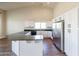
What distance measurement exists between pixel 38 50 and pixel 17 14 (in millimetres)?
5242

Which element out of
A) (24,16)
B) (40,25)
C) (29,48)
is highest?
(24,16)

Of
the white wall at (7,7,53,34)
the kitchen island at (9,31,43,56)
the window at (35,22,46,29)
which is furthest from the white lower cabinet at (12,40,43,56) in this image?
the white wall at (7,7,53,34)

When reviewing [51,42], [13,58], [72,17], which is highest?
[72,17]

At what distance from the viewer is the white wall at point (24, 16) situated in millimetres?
6914

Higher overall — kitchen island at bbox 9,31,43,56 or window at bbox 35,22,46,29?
window at bbox 35,22,46,29

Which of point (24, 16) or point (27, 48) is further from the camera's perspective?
point (24, 16)

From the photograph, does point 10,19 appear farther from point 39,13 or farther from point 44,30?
point 44,30

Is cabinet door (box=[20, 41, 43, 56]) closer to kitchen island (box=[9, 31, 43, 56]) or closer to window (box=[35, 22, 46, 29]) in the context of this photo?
kitchen island (box=[9, 31, 43, 56])

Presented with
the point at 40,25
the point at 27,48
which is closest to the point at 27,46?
the point at 27,48

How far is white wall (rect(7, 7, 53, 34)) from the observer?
691 centimetres

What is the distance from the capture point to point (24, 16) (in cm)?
775

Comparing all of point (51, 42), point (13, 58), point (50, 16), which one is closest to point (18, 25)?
point (50, 16)

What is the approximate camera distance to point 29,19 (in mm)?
7863

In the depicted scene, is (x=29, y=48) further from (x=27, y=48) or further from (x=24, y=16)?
(x=24, y=16)
